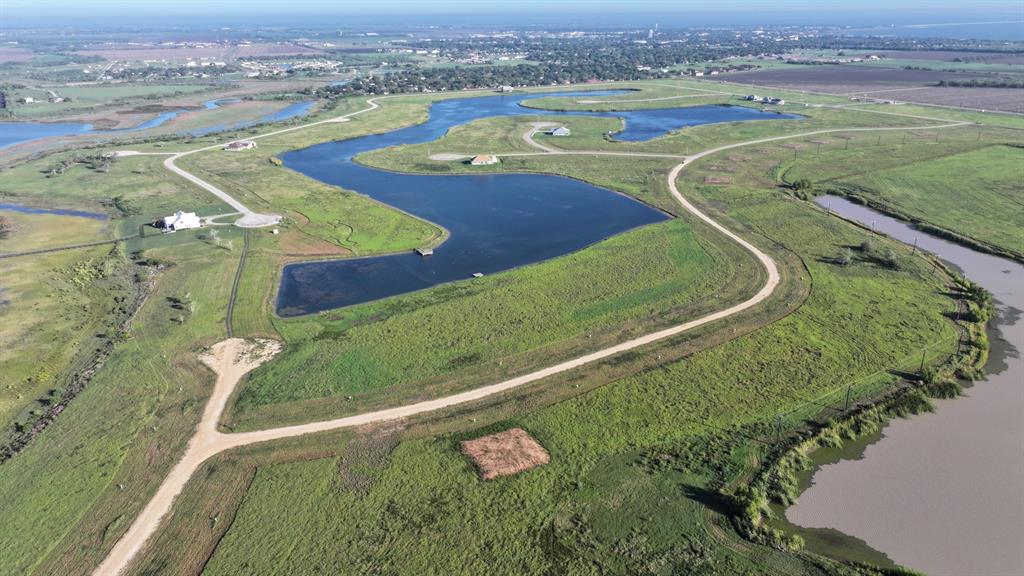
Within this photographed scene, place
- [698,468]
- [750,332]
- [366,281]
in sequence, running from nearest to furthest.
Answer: [698,468] < [750,332] < [366,281]

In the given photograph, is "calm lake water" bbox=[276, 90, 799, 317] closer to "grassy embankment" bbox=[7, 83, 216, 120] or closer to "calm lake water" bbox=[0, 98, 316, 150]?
"calm lake water" bbox=[0, 98, 316, 150]

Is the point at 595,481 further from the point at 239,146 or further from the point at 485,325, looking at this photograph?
the point at 239,146

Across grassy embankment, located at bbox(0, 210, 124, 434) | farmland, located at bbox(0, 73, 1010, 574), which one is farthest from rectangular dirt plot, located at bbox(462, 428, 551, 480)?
grassy embankment, located at bbox(0, 210, 124, 434)

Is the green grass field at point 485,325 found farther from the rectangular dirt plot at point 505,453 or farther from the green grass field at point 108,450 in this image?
the rectangular dirt plot at point 505,453

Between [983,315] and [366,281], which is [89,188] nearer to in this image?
[366,281]

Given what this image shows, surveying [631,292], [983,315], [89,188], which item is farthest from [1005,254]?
[89,188]

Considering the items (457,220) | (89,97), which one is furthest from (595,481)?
(89,97)

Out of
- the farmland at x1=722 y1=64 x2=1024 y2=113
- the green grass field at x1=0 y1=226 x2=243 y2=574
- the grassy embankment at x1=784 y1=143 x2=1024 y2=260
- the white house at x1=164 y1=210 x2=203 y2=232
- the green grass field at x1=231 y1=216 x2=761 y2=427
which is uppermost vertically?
the farmland at x1=722 y1=64 x2=1024 y2=113
